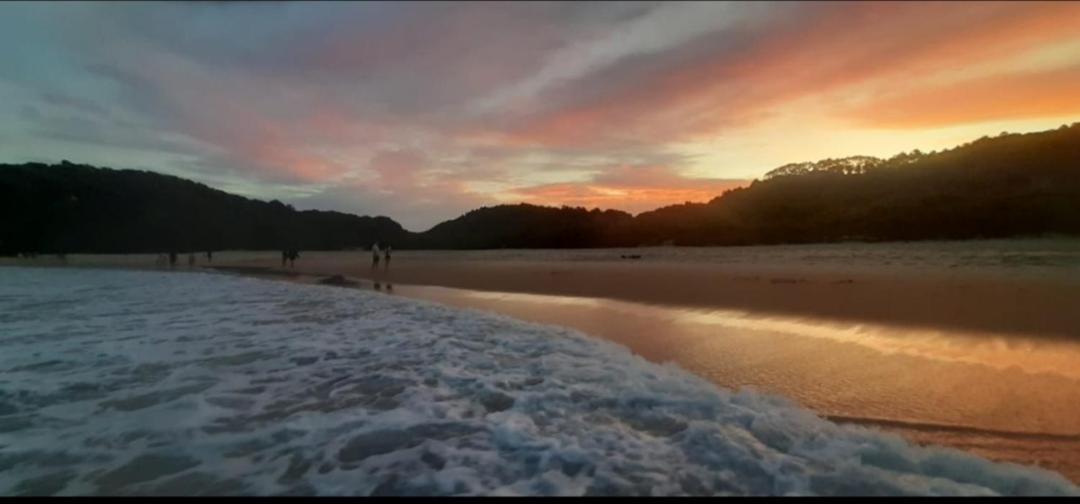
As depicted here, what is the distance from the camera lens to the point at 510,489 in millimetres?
3488

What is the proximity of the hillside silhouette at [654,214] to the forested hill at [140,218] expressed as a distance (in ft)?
0.86

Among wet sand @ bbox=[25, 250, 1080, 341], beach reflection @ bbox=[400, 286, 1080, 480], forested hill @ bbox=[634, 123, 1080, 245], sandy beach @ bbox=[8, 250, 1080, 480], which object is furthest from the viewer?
forested hill @ bbox=[634, 123, 1080, 245]

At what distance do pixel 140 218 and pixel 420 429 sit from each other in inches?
4749

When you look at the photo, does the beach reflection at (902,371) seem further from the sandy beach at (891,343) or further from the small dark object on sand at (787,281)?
the small dark object on sand at (787,281)

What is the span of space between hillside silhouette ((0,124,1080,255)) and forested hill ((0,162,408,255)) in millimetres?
263

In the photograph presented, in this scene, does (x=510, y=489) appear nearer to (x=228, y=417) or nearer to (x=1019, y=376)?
(x=228, y=417)

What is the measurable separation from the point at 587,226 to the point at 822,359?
104301 mm

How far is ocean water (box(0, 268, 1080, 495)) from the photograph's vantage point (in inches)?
143

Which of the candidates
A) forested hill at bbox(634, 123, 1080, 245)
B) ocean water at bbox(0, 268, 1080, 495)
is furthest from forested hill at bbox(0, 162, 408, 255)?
ocean water at bbox(0, 268, 1080, 495)

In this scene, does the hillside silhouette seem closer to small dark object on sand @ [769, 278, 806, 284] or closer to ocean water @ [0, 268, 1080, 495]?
small dark object on sand @ [769, 278, 806, 284]

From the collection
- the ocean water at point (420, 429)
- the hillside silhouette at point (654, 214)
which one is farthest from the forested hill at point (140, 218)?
the ocean water at point (420, 429)

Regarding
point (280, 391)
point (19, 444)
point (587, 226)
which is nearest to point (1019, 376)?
point (280, 391)

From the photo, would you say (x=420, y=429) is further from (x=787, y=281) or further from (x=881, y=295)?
(x=787, y=281)

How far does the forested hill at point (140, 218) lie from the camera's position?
9044cm
